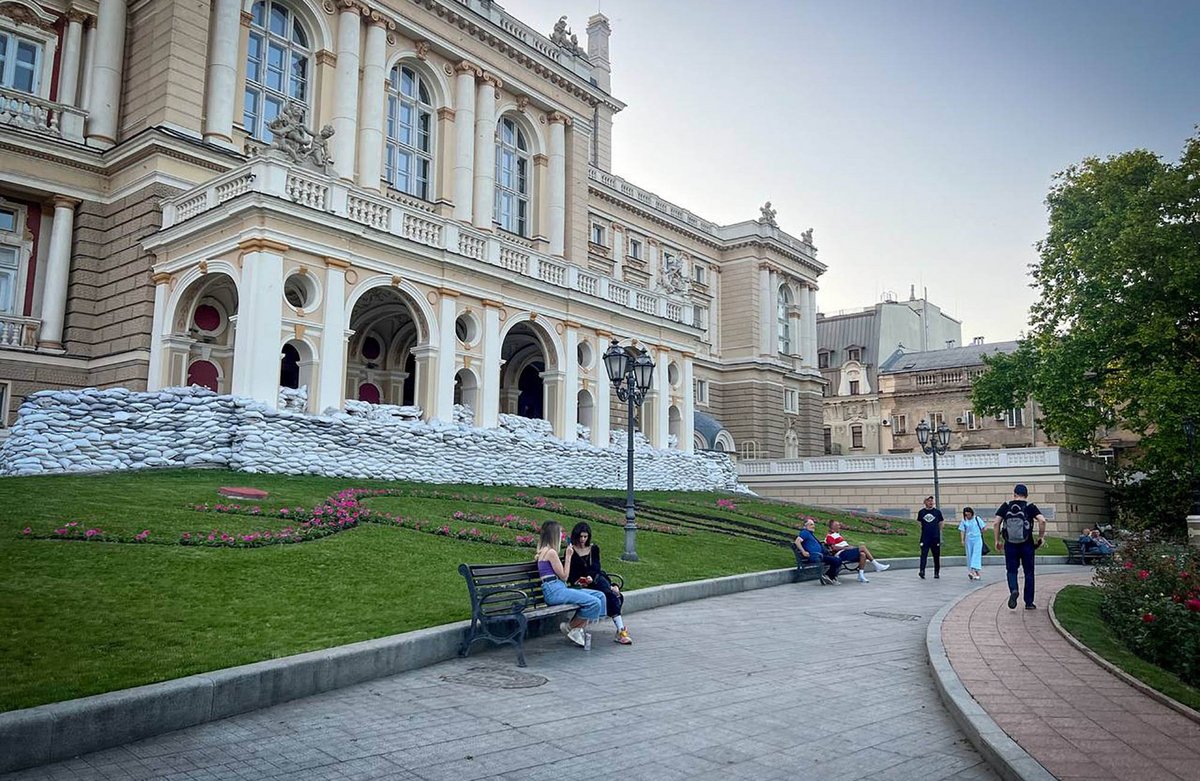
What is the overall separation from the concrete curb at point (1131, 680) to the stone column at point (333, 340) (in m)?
19.1

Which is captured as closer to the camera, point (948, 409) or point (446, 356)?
point (446, 356)

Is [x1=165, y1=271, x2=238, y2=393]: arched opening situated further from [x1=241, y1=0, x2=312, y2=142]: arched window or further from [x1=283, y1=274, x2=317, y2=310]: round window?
[x1=241, y1=0, x2=312, y2=142]: arched window

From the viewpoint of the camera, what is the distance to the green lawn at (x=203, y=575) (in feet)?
25.3

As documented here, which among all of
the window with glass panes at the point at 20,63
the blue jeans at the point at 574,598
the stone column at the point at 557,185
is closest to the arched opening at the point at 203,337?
the window with glass panes at the point at 20,63

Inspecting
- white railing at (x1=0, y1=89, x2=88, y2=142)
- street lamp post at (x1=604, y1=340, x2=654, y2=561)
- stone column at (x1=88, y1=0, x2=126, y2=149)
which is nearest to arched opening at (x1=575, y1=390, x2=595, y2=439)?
street lamp post at (x1=604, y1=340, x2=654, y2=561)

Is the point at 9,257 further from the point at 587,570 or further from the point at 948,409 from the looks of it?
the point at 948,409

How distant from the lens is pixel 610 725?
7238 mm

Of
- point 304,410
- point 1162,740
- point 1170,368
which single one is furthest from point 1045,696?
point 1170,368

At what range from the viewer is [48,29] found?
93.8ft

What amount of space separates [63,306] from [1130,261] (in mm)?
37919

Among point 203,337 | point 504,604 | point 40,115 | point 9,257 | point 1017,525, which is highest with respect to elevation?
point 40,115

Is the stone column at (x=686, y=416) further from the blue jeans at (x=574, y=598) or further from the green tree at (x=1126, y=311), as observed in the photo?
the blue jeans at (x=574, y=598)

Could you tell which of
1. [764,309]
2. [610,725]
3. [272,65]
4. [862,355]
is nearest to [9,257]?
[272,65]

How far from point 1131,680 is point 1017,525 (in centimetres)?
547
